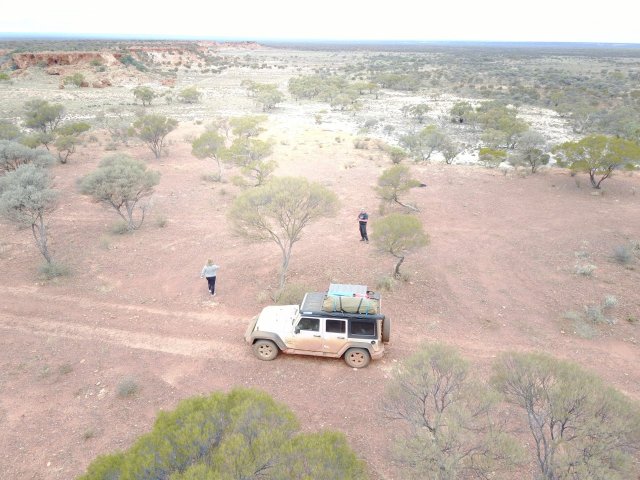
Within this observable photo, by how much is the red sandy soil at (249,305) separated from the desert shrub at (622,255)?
0.23 metres

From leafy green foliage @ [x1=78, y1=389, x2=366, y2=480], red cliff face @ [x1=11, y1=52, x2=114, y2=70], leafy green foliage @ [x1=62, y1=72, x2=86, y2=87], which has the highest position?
red cliff face @ [x1=11, y1=52, x2=114, y2=70]

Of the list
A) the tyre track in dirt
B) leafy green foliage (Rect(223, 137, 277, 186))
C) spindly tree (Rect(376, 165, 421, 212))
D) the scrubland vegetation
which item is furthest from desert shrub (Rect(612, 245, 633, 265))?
leafy green foliage (Rect(223, 137, 277, 186))

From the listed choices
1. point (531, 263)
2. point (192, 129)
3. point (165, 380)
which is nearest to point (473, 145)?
point (531, 263)

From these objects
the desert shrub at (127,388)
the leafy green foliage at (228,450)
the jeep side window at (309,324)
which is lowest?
the desert shrub at (127,388)

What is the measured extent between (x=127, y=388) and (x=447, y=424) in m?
6.73

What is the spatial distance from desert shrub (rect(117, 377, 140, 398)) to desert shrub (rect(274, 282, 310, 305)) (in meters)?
4.50

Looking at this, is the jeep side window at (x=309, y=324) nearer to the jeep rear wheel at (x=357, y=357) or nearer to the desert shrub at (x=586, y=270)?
Answer: the jeep rear wheel at (x=357, y=357)

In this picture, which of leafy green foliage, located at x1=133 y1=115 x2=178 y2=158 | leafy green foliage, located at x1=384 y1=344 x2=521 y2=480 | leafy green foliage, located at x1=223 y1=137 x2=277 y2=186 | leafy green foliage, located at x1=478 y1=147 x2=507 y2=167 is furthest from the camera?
leafy green foliage, located at x1=133 y1=115 x2=178 y2=158

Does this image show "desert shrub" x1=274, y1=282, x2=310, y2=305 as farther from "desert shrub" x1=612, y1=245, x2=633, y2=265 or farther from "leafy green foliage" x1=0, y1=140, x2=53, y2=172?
"leafy green foliage" x1=0, y1=140, x2=53, y2=172

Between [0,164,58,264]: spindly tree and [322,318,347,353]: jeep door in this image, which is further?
[0,164,58,264]: spindly tree

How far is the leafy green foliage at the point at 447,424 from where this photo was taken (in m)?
6.07

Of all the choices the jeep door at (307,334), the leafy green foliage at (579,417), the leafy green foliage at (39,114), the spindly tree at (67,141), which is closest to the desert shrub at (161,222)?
the jeep door at (307,334)

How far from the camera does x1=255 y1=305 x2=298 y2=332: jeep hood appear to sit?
33.0 ft

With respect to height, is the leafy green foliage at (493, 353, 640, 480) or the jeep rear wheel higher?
the leafy green foliage at (493, 353, 640, 480)
